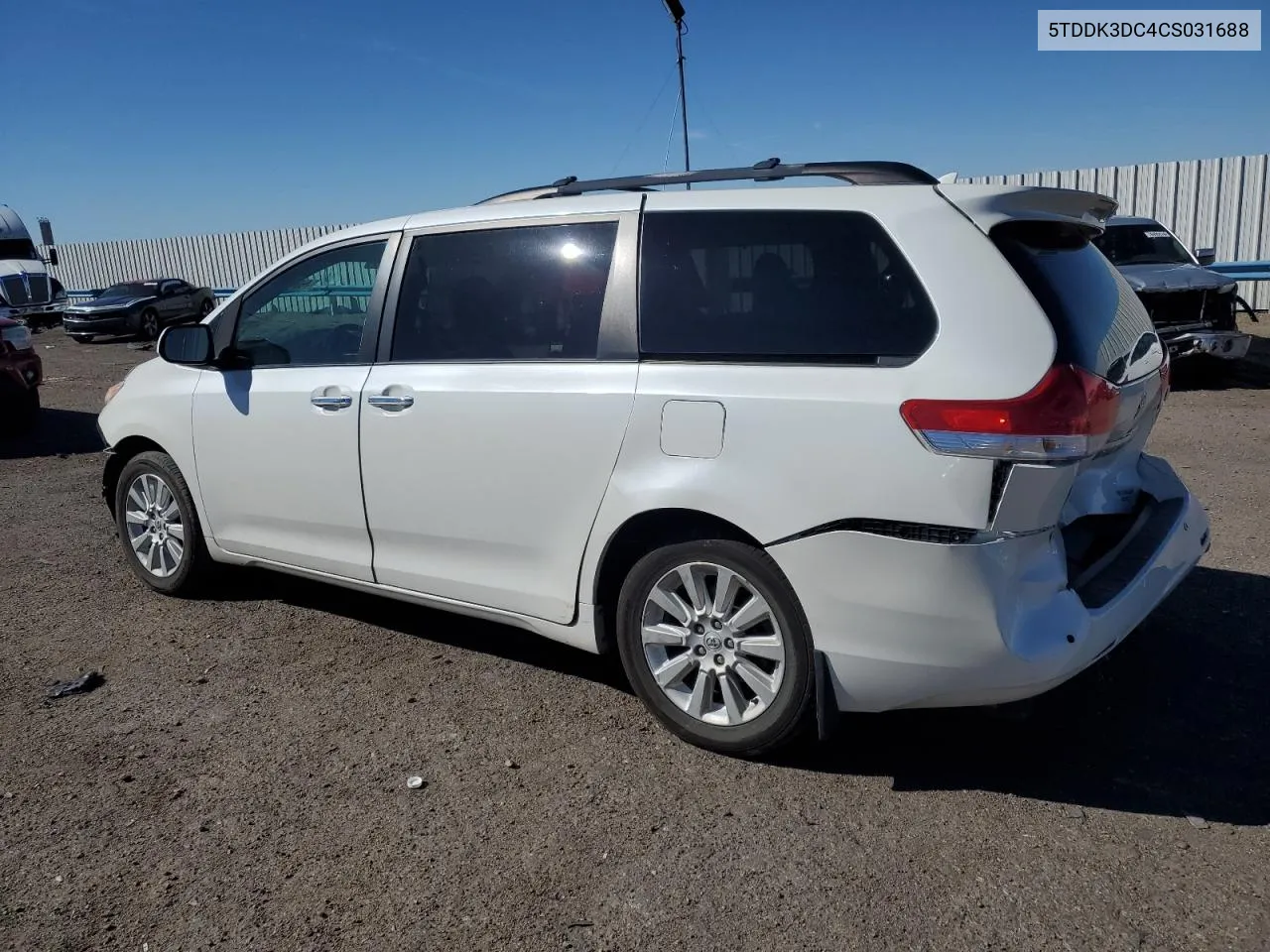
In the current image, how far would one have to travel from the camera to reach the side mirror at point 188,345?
470cm

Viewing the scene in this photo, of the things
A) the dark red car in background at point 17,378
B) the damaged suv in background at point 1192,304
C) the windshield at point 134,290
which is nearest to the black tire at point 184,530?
the dark red car in background at point 17,378

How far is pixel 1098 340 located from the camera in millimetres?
3082

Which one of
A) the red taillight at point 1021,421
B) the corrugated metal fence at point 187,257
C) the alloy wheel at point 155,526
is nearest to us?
the red taillight at point 1021,421

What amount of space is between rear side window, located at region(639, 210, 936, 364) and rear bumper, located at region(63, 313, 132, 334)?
2264cm

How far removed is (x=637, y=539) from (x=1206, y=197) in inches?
640

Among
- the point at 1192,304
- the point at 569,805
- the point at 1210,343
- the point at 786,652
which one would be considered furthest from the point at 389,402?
the point at 1192,304

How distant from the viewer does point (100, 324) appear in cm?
2277

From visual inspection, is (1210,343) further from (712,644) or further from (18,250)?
(18,250)

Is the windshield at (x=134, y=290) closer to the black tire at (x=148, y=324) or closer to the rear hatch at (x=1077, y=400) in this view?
the black tire at (x=148, y=324)

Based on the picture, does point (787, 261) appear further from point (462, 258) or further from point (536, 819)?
point (536, 819)

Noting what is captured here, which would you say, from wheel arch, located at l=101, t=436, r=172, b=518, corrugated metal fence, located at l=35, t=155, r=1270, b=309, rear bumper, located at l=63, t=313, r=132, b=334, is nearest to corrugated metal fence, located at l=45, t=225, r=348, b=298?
rear bumper, located at l=63, t=313, r=132, b=334

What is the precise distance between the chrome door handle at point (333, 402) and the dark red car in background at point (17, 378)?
25.2 feet

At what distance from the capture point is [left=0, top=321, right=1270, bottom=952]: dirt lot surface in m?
2.63

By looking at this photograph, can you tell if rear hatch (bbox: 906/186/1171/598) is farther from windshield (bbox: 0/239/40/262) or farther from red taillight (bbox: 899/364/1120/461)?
windshield (bbox: 0/239/40/262)
